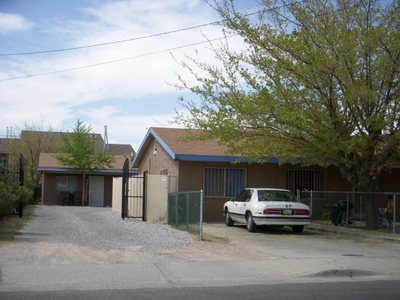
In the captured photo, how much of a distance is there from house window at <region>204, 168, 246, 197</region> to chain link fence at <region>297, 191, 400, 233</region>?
8.77ft

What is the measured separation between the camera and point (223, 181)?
2288cm

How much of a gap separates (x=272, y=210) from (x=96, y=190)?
2303cm

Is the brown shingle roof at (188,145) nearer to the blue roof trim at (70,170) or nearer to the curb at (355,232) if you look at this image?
the curb at (355,232)

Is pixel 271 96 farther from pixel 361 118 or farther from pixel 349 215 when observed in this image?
pixel 349 215

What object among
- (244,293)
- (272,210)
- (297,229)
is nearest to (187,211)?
(272,210)

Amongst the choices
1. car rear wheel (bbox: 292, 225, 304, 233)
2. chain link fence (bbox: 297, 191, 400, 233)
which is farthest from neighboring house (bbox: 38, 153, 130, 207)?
car rear wheel (bbox: 292, 225, 304, 233)

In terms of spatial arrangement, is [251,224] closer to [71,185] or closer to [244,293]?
[244,293]

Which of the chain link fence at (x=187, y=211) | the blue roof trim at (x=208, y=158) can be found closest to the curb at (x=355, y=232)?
the blue roof trim at (x=208, y=158)

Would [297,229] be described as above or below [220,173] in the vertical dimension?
below

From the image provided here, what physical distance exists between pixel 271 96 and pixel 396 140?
13.3ft

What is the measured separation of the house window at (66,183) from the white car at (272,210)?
72.0ft

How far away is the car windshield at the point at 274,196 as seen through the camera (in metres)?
17.8

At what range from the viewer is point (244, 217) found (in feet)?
60.1

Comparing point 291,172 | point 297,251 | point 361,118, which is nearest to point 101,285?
point 297,251
